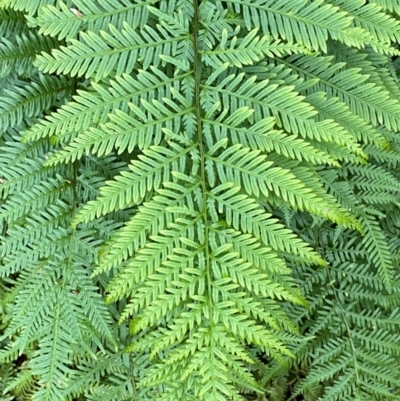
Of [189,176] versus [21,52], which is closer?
[189,176]

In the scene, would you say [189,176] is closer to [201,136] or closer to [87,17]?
[201,136]

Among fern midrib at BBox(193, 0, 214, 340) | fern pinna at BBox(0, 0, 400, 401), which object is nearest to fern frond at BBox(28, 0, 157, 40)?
fern pinna at BBox(0, 0, 400, 401)

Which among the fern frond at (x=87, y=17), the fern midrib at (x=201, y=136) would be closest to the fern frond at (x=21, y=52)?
the fern frond at (x=87, y=17)

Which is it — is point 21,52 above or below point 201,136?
below

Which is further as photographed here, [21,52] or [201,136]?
[21,52]

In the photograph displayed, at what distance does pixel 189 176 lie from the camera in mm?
1283

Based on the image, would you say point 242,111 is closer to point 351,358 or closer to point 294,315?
point 294,315

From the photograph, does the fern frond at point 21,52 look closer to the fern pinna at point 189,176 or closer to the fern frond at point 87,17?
the fern pinna at point 189,176

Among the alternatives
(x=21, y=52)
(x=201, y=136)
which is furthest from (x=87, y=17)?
(x=201, y=136)

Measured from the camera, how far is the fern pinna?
1.23 meters

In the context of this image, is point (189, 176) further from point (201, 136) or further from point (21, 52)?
point (21, 52)

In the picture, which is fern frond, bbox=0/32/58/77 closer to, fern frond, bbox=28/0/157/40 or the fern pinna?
the fern pinna

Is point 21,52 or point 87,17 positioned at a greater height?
point 87,17

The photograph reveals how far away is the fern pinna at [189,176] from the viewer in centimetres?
123
